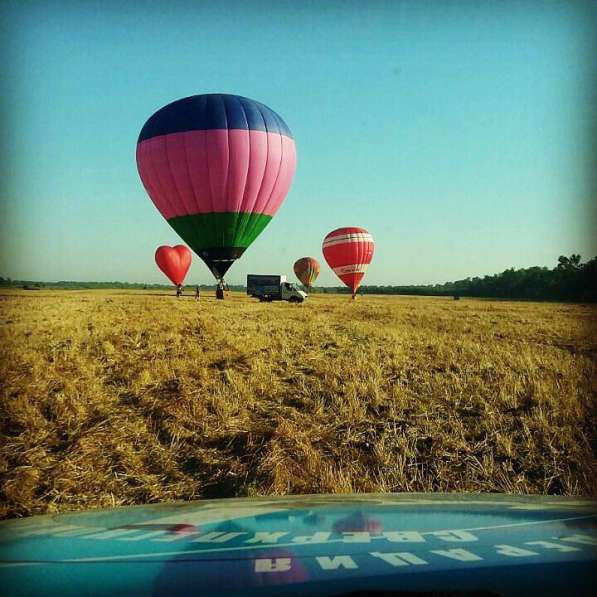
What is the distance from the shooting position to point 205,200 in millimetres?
23094

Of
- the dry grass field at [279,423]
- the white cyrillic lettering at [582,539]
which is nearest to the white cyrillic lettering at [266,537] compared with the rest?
the white cyrillic lettering at [582,539]

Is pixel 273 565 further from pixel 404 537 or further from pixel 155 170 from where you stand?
pixel 155 170

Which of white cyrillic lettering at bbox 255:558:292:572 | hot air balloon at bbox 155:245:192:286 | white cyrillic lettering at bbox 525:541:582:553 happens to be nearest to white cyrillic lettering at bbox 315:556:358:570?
white cyrillic lettering at bbox 255:558:292:572

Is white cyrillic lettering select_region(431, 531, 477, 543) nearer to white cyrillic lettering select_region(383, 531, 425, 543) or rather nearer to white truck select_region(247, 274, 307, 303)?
white cyrillic lettering select_region(383, 531, 425, 543)

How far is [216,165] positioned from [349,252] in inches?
1035

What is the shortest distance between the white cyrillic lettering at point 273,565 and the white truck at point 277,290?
42180 millimetres

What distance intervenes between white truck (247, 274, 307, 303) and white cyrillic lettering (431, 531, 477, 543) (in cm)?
4185

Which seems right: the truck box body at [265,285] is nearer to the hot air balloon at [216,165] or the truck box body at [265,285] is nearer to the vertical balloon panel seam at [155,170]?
the hot air balloon at [216,165]

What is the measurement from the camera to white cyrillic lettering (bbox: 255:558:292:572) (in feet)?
4.49

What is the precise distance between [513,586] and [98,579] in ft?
3.45

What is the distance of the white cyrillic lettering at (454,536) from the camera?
5.56 feet

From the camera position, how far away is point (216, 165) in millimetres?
22297

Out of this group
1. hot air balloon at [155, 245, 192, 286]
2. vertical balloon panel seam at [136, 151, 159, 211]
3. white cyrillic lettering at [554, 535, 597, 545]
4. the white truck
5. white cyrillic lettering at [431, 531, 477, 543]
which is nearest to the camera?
white cyrillic lettering at [554, 535, 597, 545]

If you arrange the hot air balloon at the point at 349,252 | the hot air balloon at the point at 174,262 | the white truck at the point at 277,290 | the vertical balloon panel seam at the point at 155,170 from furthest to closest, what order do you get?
the hot air balloon at the point at 174,262
the hot air balloon at the point at 349,252
the white truck at the point at 277,290
the vertical balloon panel seam at the point at 155,170
